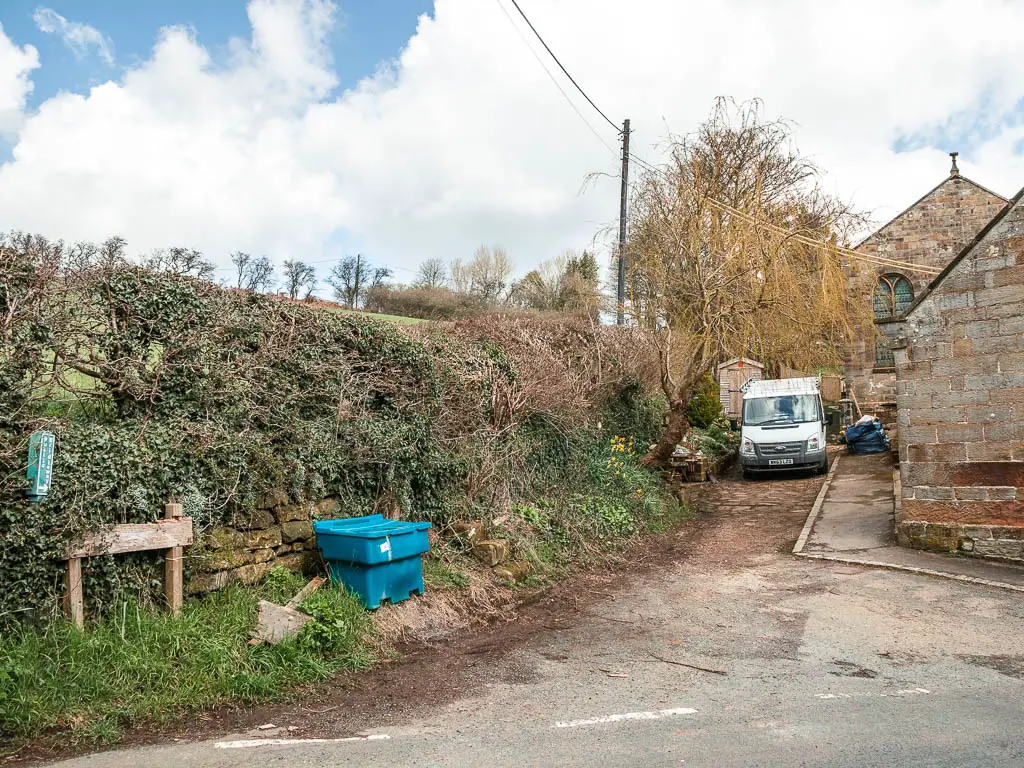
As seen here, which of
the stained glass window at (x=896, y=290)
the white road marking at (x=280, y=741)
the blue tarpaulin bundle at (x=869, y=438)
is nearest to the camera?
the white road marking at (x=280, y=741)

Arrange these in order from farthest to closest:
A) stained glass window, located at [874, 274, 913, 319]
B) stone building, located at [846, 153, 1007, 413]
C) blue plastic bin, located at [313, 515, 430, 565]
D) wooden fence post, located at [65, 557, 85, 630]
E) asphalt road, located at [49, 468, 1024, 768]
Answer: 1. stained glass window, located at [874, 274, 913, 319]
2. stone building, located at [846, 153, 1007, 413]
3. blue plastic bin, located at [313, 515, 430, 565]
4. wooden fence post, located at [65, 557, 85, 630]
5. asphalt road, located at [49, 468, 1024, 768]

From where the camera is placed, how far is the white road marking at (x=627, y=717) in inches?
181

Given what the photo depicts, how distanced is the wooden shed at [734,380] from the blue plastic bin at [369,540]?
2085 cm

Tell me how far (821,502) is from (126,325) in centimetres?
1296

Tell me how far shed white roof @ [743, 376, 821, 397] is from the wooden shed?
6.47 metres

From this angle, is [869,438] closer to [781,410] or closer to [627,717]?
[781,410]

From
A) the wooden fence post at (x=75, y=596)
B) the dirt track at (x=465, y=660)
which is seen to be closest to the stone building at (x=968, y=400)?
the dirt track at (x=465, y=660)

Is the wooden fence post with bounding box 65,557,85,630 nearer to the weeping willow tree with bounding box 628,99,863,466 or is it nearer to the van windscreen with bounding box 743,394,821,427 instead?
the weeping willow tree with bounding box 628,99,863,466

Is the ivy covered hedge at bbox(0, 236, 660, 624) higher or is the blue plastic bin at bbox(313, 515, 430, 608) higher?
the ivy covered hedge at bbox(0, 236, 660, 624)

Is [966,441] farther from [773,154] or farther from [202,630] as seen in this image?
[202,630]

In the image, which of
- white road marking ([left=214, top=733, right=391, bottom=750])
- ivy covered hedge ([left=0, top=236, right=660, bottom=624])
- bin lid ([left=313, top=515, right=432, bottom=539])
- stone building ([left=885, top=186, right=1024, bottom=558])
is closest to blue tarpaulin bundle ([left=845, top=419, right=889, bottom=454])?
stone building ([left=885, top=186, right=1024, bottom=558])

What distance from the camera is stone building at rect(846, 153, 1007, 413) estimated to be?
25.8 m

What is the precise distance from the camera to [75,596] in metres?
4.98

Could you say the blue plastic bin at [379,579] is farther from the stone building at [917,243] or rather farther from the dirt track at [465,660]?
the stone building at [917,243]
